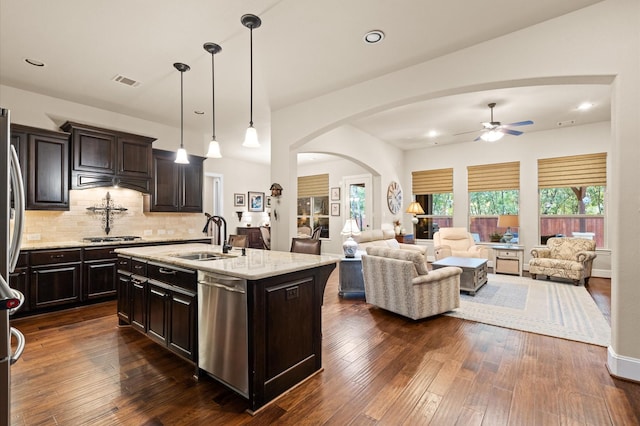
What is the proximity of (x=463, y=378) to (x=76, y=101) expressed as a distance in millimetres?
5908

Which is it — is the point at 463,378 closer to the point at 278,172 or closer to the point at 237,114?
the point at 278,172

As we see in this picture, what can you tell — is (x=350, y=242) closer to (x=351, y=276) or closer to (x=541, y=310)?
(x=351, y=276)

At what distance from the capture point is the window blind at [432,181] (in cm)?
793

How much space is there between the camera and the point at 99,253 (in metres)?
4.38

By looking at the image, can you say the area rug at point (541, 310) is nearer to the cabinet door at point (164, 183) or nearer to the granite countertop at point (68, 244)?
the granite countertop at point (68, 244)

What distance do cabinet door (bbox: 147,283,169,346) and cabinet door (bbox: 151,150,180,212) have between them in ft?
9.71

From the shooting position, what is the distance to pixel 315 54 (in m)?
3.32

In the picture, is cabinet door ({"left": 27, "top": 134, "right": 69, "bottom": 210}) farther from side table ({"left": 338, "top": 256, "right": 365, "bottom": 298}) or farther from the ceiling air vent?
side table ({"left": 338, "top": 256, "right": 365, "bottom": 298})

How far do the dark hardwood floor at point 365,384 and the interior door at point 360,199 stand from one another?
528 cm

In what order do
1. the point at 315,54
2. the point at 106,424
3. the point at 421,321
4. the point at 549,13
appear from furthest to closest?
1. the point at 421,321
2. the point at 315,54
3. the point at 549,13
4. the point at 106,424

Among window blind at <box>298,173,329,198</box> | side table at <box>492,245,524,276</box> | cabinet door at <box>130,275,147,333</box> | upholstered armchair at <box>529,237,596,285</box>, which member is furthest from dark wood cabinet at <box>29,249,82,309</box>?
upholstered armchair at <box>529,237,596,285</box>

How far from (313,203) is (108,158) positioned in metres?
6.03

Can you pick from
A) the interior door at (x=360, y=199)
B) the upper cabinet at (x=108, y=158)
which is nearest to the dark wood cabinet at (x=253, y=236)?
the interior door at (x=360, y=199)

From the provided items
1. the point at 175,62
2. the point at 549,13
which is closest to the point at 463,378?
the point at 549,13
